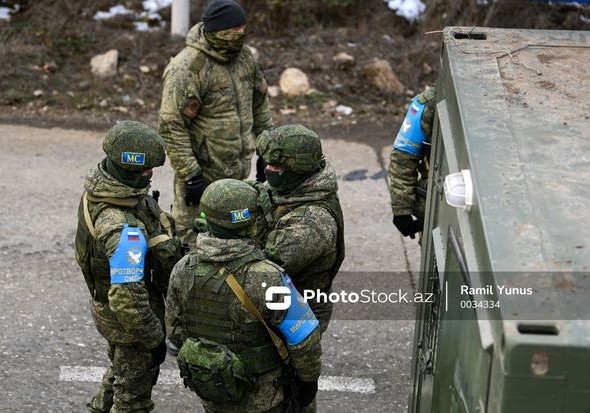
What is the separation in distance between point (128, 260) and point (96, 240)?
0.81 feet

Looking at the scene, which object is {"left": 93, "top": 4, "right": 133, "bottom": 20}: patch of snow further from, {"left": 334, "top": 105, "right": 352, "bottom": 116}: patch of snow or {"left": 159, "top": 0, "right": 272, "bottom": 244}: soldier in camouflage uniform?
{"left": 159, "top": 0, "right": 272, "bottom": 244}: soldier in camouflage uniform

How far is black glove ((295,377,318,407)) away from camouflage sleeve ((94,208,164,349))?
2.26ft

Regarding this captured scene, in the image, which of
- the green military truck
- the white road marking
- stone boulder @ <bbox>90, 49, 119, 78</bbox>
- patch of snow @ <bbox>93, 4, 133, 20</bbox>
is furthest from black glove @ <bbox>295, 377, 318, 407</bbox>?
patch of snow @ <bbox>93, 4, 133, 20</bbox>

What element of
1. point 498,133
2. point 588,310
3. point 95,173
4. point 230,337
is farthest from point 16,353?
point 588,310

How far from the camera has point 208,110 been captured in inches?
251

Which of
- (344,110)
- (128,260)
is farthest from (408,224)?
(344,110)

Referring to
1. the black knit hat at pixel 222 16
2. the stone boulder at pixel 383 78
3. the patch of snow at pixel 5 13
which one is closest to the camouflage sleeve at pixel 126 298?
the black knit hat at pixel 222 16

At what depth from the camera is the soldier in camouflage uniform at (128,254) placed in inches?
175

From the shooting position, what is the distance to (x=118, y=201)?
455 centimetres

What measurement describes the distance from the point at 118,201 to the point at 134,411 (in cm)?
105

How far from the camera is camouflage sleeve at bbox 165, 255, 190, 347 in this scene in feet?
13.6

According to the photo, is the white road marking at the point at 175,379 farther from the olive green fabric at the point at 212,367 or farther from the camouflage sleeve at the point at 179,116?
the olive green fabric at the point at 212,367

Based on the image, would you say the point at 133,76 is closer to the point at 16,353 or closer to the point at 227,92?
the point at 227,92

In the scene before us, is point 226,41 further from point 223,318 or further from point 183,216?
point 223,318
